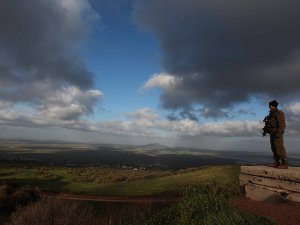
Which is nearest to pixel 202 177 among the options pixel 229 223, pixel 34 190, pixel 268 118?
pixel 34 190

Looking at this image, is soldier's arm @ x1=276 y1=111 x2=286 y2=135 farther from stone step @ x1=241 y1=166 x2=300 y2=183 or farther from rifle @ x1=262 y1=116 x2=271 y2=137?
stone step @ x1=241 y1=166 x2=300 y2=183

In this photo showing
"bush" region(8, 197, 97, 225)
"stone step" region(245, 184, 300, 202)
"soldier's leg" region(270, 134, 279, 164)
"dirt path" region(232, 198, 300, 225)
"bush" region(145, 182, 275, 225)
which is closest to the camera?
"bush" region(145, 182, 275, 225)

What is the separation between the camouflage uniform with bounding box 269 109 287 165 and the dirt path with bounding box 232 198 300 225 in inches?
89.5

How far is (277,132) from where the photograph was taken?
11.7 m

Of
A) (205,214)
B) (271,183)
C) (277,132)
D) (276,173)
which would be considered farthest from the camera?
(277,132)

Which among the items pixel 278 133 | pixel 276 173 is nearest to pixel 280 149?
pixel 278 133

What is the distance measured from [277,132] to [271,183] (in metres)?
1.89

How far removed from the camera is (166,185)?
119 feet

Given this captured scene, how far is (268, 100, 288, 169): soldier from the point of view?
11.6 m

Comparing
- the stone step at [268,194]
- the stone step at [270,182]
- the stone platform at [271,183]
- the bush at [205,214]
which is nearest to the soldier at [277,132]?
the stone platform at [271,183]

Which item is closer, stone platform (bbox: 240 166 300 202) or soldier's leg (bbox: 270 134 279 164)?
stone platform (bbox: 240 166 300 202)

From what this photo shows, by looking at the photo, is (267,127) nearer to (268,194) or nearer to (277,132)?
(277,132)

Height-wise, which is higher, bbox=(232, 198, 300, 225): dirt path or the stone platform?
the stone platform

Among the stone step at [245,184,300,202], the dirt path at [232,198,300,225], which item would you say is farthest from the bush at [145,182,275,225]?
the stone step at [245,184,300,202]
